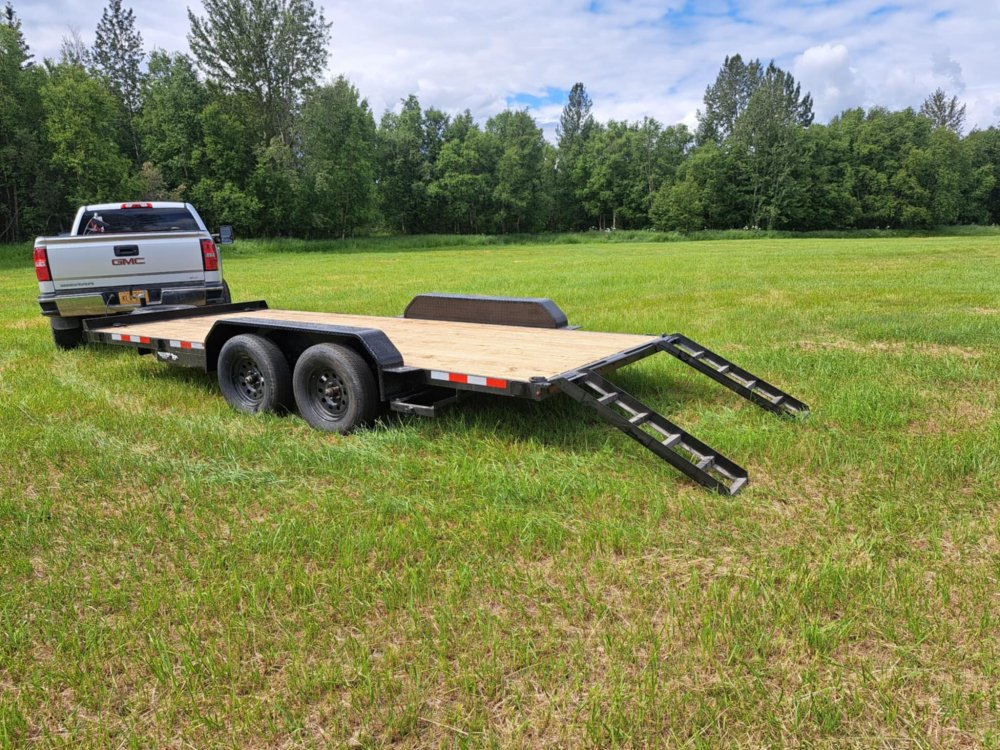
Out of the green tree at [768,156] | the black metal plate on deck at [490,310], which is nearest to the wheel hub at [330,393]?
the black metal plate on deck at [490,310]

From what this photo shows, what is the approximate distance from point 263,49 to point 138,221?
46.3m

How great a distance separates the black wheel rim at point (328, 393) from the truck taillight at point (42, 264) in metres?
4.71

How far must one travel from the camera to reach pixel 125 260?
819cm

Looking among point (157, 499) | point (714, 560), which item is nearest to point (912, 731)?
point (714, 560)

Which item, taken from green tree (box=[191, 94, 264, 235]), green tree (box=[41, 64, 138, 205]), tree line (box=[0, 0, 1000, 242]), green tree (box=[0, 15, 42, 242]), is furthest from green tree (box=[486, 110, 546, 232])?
green tree (box=[0, 15, 42, 242])

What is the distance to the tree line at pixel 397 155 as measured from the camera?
39.8 m

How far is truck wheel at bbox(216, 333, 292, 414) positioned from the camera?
537cm

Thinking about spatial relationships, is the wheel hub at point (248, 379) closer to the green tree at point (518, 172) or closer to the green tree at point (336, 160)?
the green tree at point (336, 160)

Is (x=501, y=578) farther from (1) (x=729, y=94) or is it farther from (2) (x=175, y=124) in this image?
(1) (x=729, y=94)

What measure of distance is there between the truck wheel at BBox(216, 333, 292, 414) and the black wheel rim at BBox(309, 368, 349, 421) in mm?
364

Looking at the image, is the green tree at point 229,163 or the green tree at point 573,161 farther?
the green tree at point 573,161

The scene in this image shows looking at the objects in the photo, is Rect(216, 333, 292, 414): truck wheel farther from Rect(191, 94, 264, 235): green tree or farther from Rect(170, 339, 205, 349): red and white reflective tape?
Rect(191, 94, 264, 235): green tree

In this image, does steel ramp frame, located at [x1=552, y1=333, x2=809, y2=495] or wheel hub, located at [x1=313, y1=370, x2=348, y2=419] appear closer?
steel ramp frame, located at [x1=552, y1=333, x2=809, y2=495]

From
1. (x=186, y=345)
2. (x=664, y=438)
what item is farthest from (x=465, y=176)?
(x=664, y=438)
